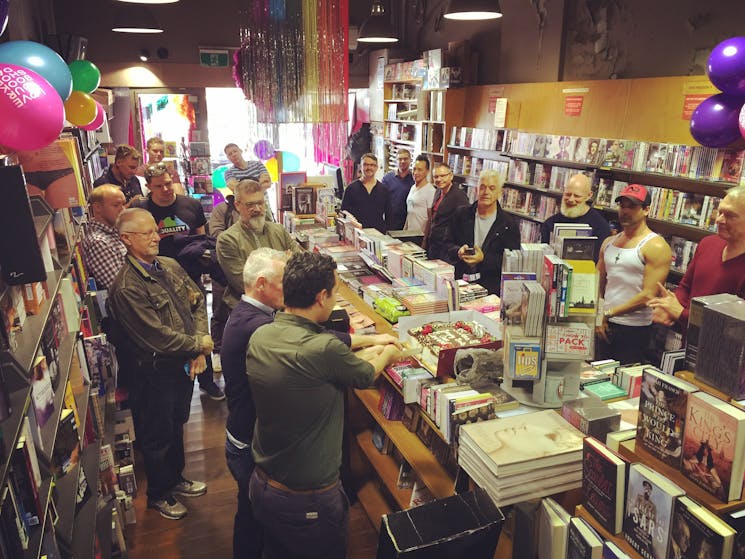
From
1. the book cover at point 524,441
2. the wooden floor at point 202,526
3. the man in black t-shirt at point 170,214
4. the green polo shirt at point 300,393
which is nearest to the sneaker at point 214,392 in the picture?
the man in black t-shirt at point 170,214

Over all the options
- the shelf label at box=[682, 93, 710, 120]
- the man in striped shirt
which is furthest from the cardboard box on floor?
the man in striped shirt

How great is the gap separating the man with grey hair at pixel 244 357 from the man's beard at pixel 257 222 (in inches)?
54.3

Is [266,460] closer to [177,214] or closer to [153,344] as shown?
[153,344]

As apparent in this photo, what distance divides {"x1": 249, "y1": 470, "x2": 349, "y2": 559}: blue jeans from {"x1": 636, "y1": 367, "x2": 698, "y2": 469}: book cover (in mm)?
1248

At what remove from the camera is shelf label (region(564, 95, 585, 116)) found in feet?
20.5

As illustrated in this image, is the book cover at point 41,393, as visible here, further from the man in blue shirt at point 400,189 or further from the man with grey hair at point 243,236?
the man in blue shirt at point 400,189

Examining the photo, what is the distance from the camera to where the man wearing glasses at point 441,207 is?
570 centimetres

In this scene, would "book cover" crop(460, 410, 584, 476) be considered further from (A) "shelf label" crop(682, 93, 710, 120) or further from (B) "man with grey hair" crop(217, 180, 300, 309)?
(A) "shelf label" crop(682, 93, 710, 120)

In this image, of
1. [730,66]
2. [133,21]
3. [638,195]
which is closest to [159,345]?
[638,195]

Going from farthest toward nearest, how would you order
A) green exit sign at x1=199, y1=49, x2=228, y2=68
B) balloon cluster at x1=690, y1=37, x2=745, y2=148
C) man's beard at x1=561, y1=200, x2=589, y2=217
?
green exit sign at x1=199, y1=49, x2=228, y2=68
man's beard at x1=561, y1=200, x2=589, y2=217
balloon cluster at x1=690, y1=37, x2=745, y2=148

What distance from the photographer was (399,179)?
730 centimetres

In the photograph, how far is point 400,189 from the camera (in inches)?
283

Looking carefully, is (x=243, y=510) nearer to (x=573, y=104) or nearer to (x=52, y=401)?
(x=52, y=401)

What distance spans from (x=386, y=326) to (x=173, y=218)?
2.58 meters
